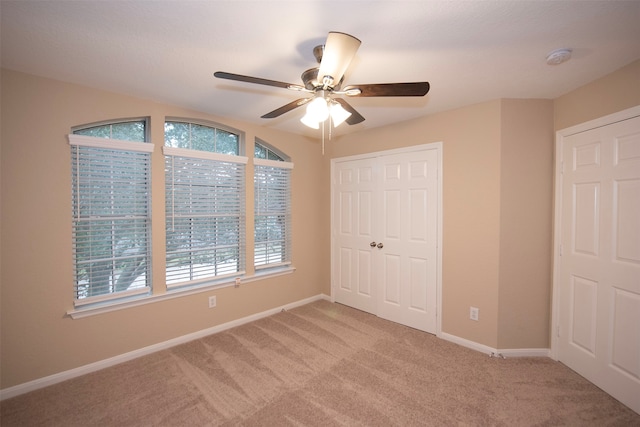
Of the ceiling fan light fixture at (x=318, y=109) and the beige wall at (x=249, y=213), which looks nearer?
the ceiling fan light fixture at (x=318, y=109)

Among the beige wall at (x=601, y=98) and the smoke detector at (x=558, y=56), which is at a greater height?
the smoke detector at (x=558, y=56)

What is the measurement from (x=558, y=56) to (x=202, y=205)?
3.28 meters

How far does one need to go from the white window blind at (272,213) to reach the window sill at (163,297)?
0.13 meters

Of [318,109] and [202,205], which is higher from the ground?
[318,109]

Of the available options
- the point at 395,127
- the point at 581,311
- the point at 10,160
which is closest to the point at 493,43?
the point at 395,127

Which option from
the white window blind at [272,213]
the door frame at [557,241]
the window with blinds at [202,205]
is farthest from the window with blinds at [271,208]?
the door frame at [557,241]

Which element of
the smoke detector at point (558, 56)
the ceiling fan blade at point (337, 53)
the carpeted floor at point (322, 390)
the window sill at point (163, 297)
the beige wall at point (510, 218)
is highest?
the smoke detector at point (558, 56)

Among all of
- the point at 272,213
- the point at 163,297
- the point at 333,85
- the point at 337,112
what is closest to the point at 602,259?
the point at 337,112

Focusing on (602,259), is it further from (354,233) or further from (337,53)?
(337,53)

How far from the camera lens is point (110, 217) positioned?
2.50m

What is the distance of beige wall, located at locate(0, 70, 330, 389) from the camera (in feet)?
6.75

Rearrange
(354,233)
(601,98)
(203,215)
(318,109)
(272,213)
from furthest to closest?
(354,233) < (272,213) < (203,215) < (601,98) < (318,109)

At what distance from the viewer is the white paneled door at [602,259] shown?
197cm

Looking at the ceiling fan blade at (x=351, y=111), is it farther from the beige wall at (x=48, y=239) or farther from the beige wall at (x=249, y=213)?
the beige wall at (x=48, y=239)
